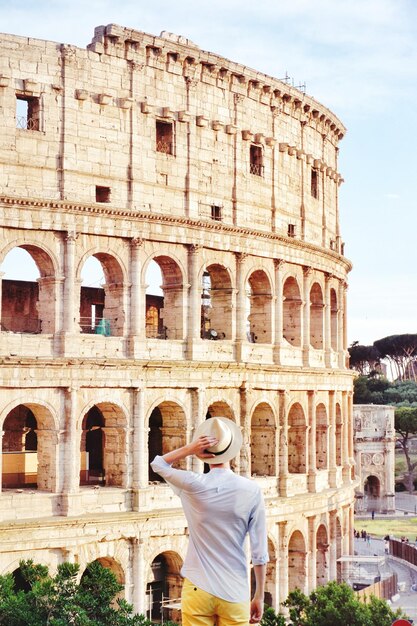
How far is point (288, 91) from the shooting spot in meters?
33.6

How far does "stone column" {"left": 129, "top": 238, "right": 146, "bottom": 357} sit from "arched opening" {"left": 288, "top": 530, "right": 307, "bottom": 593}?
362 inches

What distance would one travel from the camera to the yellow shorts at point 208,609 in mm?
7172

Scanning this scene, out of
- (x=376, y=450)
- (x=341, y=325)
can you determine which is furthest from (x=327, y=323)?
(x=376, y=450)

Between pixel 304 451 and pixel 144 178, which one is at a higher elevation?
pixel 144 178

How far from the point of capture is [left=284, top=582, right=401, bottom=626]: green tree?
78.6 ft

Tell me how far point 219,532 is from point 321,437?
94.9ft

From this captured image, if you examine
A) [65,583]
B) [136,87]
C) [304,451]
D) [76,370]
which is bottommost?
[65,583]

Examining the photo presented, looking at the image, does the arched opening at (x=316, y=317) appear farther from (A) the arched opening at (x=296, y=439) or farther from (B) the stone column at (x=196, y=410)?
(B) the stone column at (x=196, y=410)

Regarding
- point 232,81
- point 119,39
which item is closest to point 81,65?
point 119,39

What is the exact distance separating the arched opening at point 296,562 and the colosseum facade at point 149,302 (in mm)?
63

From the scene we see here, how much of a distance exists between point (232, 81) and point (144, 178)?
4871 millimetres

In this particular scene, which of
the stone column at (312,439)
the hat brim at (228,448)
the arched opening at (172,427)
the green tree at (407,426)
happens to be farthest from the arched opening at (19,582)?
the green tree at (407,426)

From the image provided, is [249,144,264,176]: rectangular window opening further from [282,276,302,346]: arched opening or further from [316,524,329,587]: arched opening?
[316,524,329,587]: arched opening

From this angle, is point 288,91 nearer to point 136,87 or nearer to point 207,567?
point 136,87
